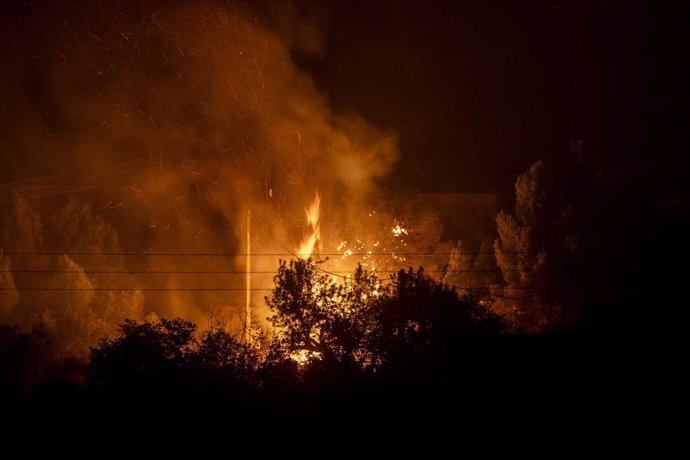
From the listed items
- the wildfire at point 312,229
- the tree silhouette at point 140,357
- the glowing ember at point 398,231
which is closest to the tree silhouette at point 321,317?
the tree silhouette at point 140,357

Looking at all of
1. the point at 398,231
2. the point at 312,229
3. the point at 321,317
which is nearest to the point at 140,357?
the point at 321,317

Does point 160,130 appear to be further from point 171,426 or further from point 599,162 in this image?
point 599,162

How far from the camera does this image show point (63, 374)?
1600 cm

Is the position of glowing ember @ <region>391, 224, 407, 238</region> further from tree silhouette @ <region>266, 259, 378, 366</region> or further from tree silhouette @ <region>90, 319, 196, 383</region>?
tree silhouette @ <region>90, 319, 196, 383</region>

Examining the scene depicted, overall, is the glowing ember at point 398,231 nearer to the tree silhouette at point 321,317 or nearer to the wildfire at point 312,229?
the wildfire at point 312,229

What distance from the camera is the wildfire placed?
28359 mm

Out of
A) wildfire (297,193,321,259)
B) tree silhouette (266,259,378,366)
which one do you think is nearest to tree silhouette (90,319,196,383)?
tree silhouette (266,259,378,366)

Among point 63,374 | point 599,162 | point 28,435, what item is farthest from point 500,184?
point 28,435

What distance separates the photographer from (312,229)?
1127 inches

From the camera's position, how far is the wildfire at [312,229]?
93.0ft

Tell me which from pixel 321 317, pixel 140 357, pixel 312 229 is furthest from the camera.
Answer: pixel 312 229

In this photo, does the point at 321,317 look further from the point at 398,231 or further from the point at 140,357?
the point at 398,231

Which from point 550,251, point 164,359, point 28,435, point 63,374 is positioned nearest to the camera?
point 28,435

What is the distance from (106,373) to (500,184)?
26.3 metres
